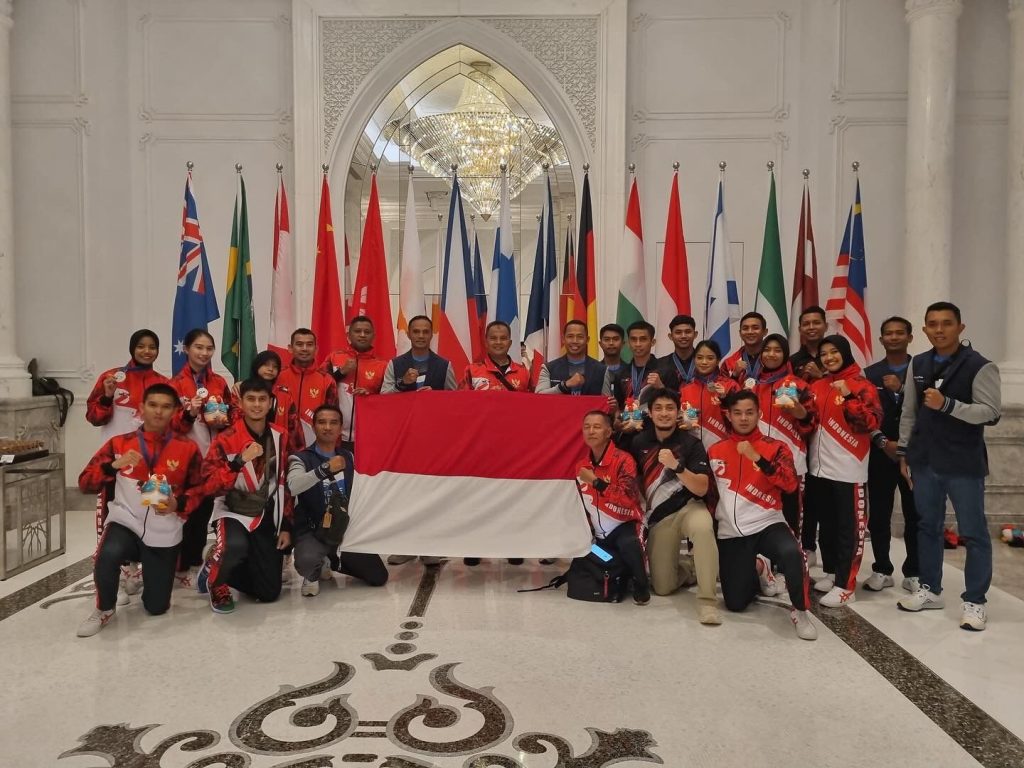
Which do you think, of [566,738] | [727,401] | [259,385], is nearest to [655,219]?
[727,401]

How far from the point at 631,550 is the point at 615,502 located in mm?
279

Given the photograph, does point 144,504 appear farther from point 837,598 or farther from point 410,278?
point 837,598

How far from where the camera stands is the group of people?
3691 millimetres

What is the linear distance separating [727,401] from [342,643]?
92.6 inches

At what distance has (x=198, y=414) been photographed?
13.7 feet

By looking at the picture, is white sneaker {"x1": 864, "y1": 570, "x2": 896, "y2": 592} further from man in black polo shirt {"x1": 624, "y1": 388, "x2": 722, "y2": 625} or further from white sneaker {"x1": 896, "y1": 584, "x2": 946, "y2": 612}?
man in black polo shirt {"x1": 624, "y1": 388, "x2": 722, "y2": 625}

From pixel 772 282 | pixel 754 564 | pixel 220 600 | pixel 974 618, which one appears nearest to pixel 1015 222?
pixel 772 282

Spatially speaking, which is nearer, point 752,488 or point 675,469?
point 752,488

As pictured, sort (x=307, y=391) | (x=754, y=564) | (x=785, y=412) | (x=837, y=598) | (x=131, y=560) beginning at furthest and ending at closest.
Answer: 1. (x=307, y=391)
2. (x=785, y=412)
3. (x=837, y=598)
4. (x=754, y=564)
5. (x=131, y=560)

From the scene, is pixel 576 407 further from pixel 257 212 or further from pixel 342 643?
pixel 257 212

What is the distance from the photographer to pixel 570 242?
22.0 ft

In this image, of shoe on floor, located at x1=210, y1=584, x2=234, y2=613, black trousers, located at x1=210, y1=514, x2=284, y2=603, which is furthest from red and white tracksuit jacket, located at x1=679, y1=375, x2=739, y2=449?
shoe on floor, located at x1=210, y1=584, x2=234, y2=613

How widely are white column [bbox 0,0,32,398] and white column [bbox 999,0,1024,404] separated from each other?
9.01 metres

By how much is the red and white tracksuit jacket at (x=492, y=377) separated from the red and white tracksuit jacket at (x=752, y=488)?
1.61m
